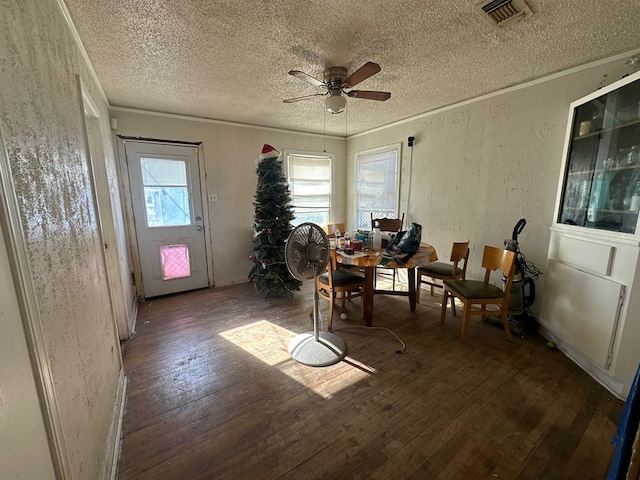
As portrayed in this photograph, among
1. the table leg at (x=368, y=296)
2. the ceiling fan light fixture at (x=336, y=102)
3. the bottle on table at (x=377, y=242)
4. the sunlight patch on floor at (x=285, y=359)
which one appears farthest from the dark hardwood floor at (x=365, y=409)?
the ceiling fan light fixture at (x=336, y=102)

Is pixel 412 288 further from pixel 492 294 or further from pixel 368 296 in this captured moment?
pixel 492 294

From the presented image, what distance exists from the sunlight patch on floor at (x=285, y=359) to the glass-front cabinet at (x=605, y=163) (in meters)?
2.06

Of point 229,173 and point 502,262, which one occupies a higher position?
point 229,173

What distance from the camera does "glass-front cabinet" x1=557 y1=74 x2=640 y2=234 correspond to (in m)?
1.76

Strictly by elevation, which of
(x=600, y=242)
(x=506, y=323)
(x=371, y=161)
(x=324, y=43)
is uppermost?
(x=324, y=43)

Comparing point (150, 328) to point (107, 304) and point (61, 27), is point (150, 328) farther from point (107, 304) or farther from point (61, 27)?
point (61, 27)

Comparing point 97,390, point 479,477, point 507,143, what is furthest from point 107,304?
point 507,143

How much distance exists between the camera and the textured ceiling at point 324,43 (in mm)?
1505

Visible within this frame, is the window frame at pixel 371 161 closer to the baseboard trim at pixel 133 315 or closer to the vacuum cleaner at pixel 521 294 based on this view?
the vacuum cleaner at pixel 521 294

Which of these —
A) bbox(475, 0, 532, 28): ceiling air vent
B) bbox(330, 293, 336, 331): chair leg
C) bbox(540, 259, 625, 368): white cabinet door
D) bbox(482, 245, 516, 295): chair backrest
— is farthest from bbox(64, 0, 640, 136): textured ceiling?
bbox(330, 293, 336, 331): chair leg

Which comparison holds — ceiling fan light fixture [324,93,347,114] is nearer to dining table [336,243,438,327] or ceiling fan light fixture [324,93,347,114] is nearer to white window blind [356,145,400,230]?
dining table [336,243,438,327]

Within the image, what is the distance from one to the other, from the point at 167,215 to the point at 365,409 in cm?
315

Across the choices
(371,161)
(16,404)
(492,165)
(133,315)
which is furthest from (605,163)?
(133,315)

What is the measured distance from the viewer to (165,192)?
332 centimetres
